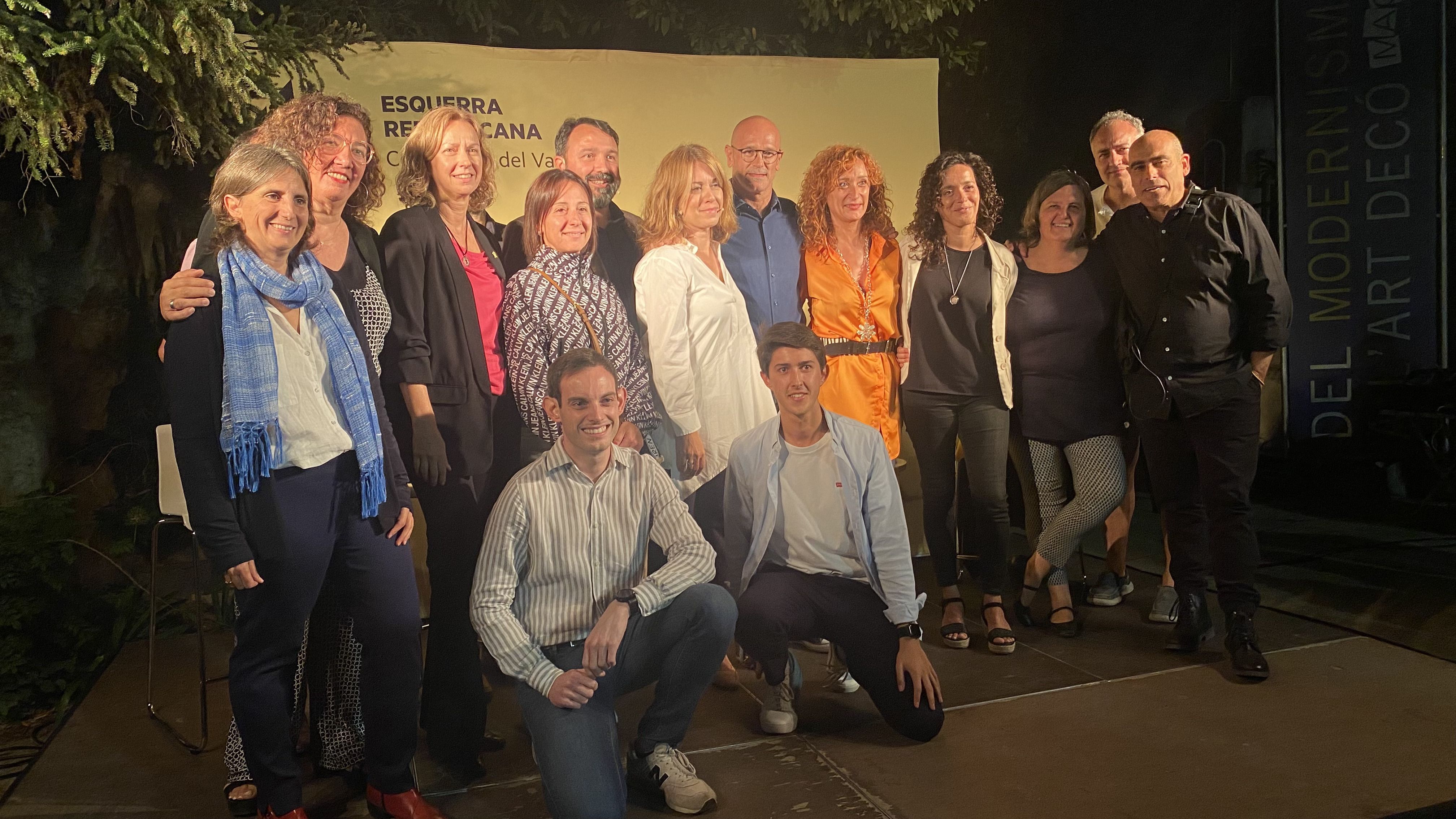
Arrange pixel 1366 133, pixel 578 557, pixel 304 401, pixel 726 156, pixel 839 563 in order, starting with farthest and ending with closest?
pixel 1366 133
pixel 726 156
pixel 839 563
pixel 578 557
pixel 304 401

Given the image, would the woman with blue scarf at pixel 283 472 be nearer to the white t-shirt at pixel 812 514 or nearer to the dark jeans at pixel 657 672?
the dark jeans at pixel 657 672

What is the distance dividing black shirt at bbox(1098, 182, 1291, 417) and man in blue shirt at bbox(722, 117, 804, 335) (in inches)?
51.8

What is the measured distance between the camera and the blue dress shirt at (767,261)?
11.4 ft

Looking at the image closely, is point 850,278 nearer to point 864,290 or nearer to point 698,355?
point 864,290

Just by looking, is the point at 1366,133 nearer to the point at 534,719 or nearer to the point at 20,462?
the point at 534,719

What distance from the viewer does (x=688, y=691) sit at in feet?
9.18

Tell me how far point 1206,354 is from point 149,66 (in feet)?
11.7

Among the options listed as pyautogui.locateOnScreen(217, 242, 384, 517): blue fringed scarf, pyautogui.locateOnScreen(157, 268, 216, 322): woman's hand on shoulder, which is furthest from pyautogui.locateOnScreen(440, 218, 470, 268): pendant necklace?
pyautogui.locateOnScreen(157, 268, 216, 322): woman's hand on shoulder

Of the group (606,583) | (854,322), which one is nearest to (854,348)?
(854,322)

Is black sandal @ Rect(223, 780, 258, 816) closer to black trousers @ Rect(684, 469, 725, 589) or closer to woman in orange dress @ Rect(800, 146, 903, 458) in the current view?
black trousers @ Rect(684, 469, 725, 589)

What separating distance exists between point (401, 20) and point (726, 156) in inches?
70.5

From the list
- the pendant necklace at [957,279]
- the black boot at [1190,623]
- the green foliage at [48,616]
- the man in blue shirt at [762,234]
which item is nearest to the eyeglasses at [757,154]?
the man in blue shirt at [762,234]

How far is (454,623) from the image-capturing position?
9.84 ft

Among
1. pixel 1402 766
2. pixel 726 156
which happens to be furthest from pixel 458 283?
pixel 1402 766
